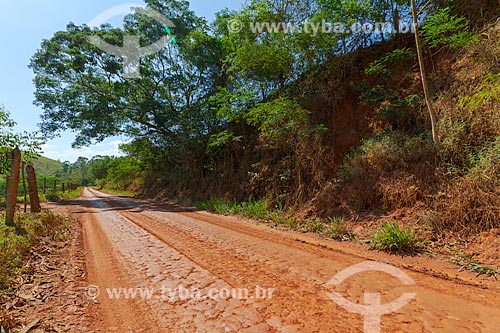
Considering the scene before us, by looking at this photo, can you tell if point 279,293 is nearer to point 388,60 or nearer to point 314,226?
point 314,226

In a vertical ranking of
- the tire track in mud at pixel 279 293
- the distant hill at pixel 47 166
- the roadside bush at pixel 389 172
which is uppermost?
the distant hill at pixel 47 166

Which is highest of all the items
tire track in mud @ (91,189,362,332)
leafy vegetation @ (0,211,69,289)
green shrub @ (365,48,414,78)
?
green shrub @ (365,48,414,78)

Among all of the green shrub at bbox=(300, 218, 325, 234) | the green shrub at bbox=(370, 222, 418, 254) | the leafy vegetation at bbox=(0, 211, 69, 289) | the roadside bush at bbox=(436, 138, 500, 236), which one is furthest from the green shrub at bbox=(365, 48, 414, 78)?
the leafy vegetation at bbox=(0, 211, 69, 289)

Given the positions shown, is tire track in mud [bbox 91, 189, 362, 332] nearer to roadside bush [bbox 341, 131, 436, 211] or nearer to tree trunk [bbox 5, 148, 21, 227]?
roadside bush [bbox 341, 131, 436, 211]

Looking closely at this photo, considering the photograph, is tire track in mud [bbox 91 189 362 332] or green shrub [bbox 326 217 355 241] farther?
green shrub [bbox 326 217 355 241]

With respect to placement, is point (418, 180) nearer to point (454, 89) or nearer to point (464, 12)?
point (454, 89)

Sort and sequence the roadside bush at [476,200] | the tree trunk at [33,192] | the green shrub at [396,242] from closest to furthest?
the roadside bush at [476,200], the green shrub at [396,242], the tree trunk at [33,192]

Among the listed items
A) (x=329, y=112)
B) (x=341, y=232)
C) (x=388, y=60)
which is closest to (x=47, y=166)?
(x=329, y=112)

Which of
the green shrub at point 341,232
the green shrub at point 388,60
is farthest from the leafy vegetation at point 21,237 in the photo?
the green shrub at point 388,60
